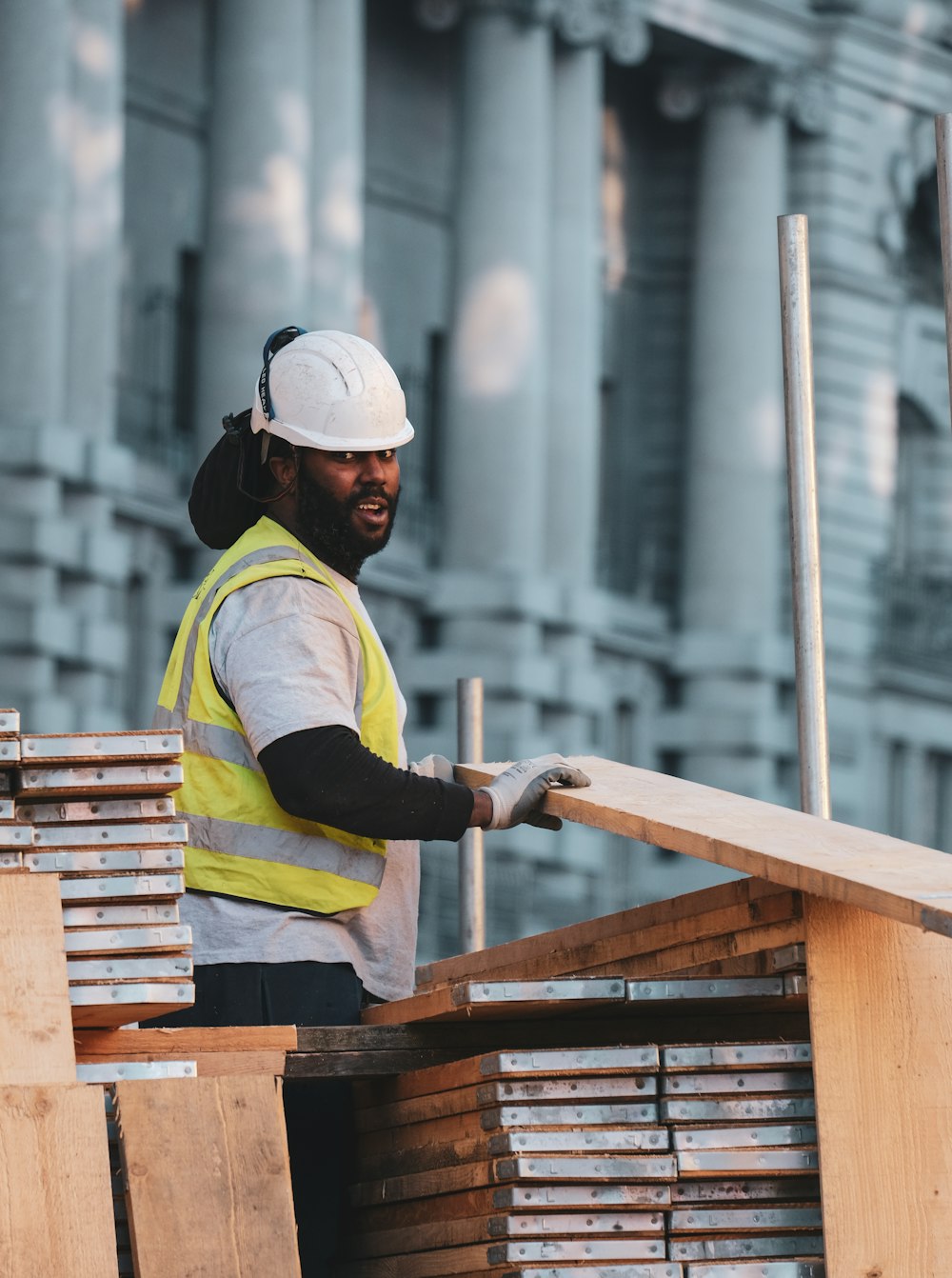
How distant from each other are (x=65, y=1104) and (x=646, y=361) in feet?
88.1

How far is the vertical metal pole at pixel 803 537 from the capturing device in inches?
251

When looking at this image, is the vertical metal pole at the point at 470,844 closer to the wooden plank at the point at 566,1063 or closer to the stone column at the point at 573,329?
the wooden plank at the point at 566,1063

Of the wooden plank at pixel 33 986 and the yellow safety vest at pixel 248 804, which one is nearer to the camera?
the wooden plank at pixel 33 986

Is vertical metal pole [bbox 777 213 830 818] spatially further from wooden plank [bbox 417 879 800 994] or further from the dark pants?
the dark pants

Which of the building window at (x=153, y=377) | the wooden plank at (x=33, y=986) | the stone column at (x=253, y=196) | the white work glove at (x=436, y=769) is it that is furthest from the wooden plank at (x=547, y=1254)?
the building window at (x=153, y=377)

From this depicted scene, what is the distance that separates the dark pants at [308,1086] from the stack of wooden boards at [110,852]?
63 cm

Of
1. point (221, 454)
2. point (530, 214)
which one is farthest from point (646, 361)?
point (221, 454)

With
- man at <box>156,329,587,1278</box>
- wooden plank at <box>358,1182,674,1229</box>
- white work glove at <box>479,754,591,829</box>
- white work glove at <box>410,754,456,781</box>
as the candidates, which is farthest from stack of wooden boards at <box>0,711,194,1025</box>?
white work glove at <box>410,754,456,781</box>

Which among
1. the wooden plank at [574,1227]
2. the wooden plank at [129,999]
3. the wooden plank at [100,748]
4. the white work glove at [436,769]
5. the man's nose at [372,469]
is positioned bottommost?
the wooden plank at [574,1227]

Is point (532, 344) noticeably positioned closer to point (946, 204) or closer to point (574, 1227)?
point (946, 204)

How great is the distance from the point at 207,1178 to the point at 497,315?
22867mm

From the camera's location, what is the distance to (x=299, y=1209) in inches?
217

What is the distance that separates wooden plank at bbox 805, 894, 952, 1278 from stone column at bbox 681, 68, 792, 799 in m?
24.5

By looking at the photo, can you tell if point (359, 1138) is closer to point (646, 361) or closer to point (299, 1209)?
point (299, 1209)
